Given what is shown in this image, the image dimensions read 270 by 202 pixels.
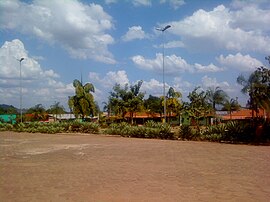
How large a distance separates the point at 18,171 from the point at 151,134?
62.2ft

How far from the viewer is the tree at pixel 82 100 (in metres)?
54.7

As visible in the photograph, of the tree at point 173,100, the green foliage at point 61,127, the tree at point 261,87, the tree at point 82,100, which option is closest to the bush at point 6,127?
the green foliage at point 61,127

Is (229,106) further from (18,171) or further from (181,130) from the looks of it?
(18,171)

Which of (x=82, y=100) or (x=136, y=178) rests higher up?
(x=82, y=100)

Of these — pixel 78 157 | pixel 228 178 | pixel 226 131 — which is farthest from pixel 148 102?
pixel 228 178

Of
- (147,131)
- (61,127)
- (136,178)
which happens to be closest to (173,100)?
(61,127)

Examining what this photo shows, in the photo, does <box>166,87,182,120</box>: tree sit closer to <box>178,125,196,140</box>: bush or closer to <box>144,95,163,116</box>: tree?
<box>144,95,163,116</box>: tree

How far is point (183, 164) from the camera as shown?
13.6m

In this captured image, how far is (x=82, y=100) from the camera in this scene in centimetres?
5450

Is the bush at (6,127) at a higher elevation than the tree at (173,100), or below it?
below

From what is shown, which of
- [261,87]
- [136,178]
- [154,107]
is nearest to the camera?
[136,178]

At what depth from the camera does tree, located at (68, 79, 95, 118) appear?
179 ft

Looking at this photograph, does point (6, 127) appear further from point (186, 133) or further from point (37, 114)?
point (186, 133)

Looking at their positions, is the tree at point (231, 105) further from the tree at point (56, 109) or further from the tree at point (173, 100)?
the tree at point (56, 109)
